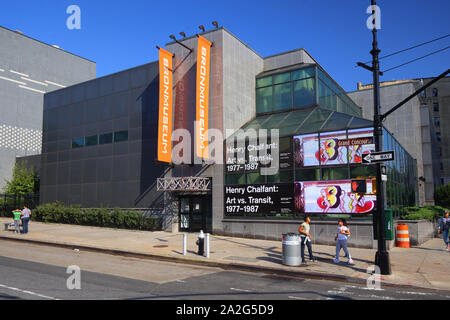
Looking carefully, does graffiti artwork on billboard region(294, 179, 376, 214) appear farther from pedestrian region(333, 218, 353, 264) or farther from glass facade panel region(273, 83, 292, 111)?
glass facade panel region(273, 83, 292, 111)

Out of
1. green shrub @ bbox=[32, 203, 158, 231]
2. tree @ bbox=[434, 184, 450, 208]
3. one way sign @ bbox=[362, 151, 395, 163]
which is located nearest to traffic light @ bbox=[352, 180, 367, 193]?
one way sign @ bbox=[362, 151, 395, 163]

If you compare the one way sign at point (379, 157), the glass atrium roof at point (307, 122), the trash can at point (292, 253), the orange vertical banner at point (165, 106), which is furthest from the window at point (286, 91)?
the trash can at point (292, 253)

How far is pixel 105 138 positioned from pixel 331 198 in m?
19.7

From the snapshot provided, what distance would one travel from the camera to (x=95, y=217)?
28094 mm

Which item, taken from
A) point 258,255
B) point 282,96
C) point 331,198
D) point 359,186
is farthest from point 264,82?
point 359,186

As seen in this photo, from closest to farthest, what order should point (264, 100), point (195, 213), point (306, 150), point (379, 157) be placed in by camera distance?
point (379, 157), point (306, 150), point (195, 213), point (264, 100)

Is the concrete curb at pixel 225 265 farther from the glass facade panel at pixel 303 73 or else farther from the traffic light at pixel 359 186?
the glass facade panel at pixel 303 73

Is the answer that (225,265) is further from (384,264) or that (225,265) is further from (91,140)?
(91,140)

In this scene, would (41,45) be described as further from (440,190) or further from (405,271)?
(440,190)

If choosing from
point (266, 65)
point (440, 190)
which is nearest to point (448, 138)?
point (440, 190)

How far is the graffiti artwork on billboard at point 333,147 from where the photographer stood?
18.7 metres

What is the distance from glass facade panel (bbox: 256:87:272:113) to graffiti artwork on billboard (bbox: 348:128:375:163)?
8.54 metres

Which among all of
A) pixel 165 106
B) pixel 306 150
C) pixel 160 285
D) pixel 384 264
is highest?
pixel 165 106
